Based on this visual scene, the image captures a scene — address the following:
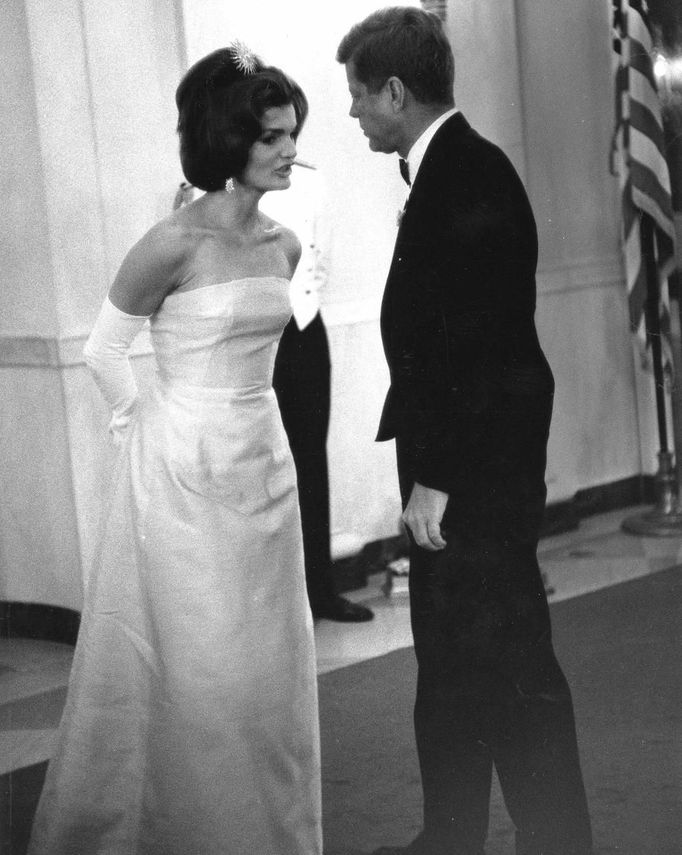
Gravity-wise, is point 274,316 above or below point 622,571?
above

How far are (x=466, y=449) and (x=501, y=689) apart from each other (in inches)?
14.4

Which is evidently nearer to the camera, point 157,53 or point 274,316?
point 157,53

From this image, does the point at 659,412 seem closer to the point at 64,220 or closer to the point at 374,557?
the point at 374,557

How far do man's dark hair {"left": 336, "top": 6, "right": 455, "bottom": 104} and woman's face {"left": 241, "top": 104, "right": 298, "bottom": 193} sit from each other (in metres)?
0.14

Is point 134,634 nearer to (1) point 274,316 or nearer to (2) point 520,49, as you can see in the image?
(1) point 274,316

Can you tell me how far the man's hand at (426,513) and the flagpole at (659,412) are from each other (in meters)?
0.35

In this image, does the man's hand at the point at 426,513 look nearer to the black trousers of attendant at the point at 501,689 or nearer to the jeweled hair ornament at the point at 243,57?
the black trousers of attendant at the point at 501,689

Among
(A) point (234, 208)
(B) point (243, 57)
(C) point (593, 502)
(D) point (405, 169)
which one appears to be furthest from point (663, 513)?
(B) point (243, 57)

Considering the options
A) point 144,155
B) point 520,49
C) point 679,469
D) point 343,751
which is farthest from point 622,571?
point 144,155

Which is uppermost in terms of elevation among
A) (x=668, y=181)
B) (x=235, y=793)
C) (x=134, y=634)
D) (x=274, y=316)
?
(x=668, y=181)

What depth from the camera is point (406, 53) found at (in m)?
1.70

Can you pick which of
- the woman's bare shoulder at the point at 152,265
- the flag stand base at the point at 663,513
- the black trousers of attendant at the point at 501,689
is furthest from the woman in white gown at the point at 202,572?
the flag stand base at the point at 663,513

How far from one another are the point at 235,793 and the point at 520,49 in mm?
1162

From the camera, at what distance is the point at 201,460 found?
187cm
